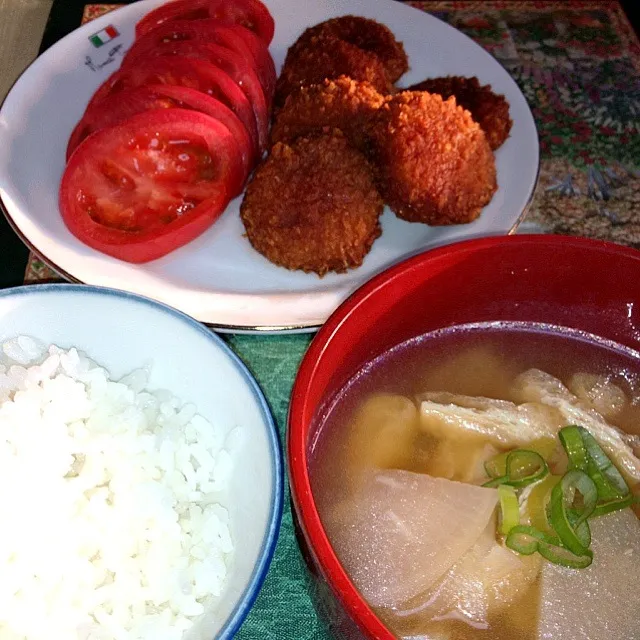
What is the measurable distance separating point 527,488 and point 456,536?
0.39ft

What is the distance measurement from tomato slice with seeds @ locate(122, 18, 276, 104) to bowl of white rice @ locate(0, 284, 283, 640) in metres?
0.89

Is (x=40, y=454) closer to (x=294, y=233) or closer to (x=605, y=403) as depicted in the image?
(x=294, y=233)

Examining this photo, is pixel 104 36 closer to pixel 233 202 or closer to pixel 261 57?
pixel 261 57

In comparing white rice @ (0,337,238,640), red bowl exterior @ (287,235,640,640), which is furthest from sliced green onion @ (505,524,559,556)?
white rice @ (0,337,238,640)

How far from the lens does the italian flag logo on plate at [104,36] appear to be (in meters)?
1.98

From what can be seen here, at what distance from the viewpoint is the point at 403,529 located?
2.97ft

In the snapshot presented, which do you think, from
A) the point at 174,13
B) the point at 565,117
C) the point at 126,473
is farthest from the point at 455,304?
the point at 174,13

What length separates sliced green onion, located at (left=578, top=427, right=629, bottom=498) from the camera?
0.95 meters

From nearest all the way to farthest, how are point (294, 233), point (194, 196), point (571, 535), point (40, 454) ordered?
point (571, 535) → point (40, 454) → point (294, 233) → point (194, 196)

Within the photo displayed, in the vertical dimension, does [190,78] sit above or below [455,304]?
below

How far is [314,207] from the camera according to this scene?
5.15 feet

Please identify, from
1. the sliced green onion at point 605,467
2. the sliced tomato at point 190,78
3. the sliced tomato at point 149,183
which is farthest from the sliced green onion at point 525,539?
the sliced tomato at point 190,78

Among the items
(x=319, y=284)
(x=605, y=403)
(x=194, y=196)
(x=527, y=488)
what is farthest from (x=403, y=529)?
(x=194, y=196)

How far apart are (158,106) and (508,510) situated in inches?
47.0
